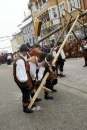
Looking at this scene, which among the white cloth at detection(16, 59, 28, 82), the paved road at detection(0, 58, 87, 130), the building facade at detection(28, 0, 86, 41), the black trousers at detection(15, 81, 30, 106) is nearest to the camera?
the paved road at detection(0, 58, 87, 130)

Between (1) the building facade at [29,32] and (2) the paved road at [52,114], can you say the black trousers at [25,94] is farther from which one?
(1) the building facade at [29,32]

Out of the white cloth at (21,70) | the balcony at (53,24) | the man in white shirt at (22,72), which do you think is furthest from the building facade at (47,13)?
the white cloth at (21,70)

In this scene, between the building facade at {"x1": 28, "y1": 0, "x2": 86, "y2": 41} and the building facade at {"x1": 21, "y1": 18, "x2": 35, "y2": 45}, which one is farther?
the building facade at {"x1": 21, "y1": 18, "x2": 35, "y2": 45}

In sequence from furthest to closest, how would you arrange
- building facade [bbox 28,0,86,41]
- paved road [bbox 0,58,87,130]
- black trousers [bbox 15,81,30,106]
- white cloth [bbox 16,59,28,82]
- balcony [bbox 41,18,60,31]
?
balcony [bbox 41,18,60,31] → building facade [bbox 28,0,86,41] → black trousers [bbox 15,81,30,106] → white cloth [bbox 16,59,28,82] → paved road [bbox 0,58,87,130]

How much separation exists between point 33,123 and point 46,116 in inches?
18.6

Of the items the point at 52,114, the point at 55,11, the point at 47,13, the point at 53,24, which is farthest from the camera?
the point at 47,13

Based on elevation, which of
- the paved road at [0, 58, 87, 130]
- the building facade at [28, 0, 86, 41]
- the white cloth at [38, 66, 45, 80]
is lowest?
the paved road at [0, 58, 87, 130]

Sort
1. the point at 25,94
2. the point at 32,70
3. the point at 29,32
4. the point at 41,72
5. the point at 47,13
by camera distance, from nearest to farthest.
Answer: the point at 25,94 < the point at 32,70 < the point at 41,72 < the point at 47,13 < the point at 29,32

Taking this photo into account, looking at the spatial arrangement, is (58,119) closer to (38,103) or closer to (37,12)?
(38,103)

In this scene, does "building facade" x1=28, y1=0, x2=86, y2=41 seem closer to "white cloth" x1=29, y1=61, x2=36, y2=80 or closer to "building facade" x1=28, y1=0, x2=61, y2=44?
"building facade" x1=28, y1=0, x2=61, y2=44

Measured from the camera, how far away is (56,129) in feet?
15.5

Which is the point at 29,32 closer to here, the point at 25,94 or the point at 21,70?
the point at 25,94

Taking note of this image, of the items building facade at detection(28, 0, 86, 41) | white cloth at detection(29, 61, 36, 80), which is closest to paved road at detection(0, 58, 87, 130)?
white cloth at detection(29, 61, 36, 80)

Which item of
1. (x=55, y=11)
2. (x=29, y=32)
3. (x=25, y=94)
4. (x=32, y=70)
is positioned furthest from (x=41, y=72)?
(x=29, y=32)
